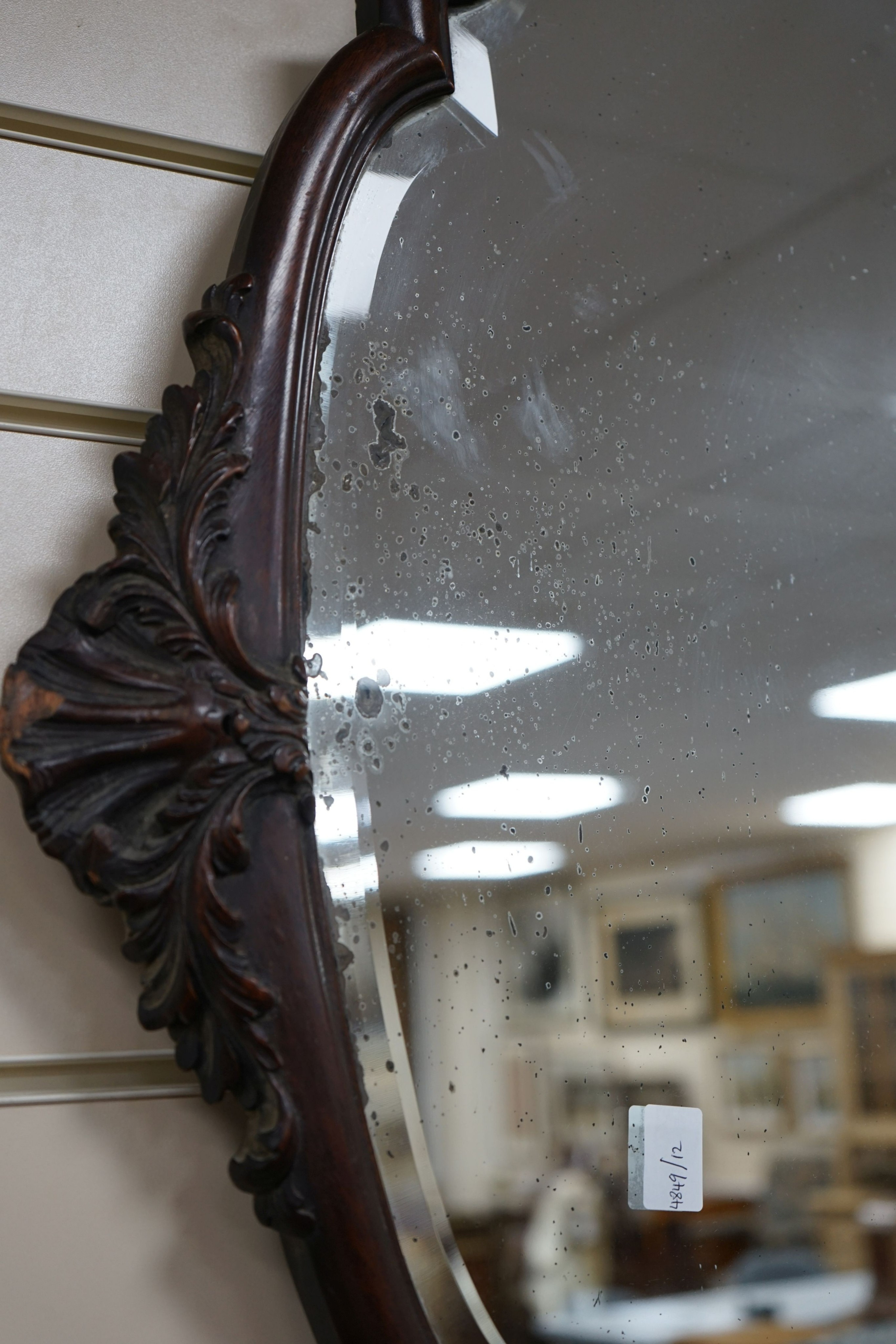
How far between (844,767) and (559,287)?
29cm

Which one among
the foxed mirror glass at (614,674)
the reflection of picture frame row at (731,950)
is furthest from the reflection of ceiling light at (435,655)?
the reflection of picture frame row at (731,950)

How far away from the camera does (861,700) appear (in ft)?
2.22

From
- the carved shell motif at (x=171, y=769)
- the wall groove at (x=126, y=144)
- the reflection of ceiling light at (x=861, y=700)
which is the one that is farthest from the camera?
the reflection of ceiling light at (x=861, y=700)

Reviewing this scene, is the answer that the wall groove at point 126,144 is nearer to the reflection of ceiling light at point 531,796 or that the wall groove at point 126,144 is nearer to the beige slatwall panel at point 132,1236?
the reflection of ceiling light at point 531,796

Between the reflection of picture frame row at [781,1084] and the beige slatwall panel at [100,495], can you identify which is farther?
the reflection of picture frame row at [781,1084]

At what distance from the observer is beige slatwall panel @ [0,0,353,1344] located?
0.46 metres

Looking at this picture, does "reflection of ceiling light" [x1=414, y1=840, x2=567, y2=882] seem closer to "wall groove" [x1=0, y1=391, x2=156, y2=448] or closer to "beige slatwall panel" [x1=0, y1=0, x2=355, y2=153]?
"wall groove" [x1=0, y1=391, x2=156, y2=448]

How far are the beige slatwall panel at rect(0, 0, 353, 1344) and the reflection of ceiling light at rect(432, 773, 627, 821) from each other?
148mm

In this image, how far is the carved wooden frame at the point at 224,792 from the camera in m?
0.43

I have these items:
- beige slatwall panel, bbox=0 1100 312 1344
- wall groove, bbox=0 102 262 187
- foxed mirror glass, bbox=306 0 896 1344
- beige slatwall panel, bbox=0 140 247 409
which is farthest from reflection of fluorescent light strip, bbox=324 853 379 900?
wall groove, bbox=0 102 262 187

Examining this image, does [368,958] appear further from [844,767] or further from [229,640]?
[844,767]

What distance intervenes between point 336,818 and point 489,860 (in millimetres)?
74

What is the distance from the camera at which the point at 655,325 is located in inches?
24.7

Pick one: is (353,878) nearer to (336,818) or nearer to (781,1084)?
(336,818)
